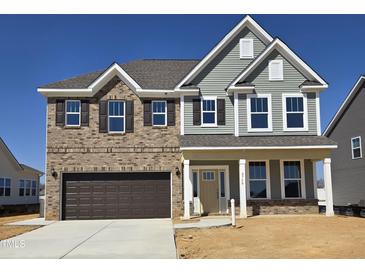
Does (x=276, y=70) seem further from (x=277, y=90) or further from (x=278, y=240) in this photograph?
(x=278, y=240)

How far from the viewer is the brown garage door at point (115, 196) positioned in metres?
20.8

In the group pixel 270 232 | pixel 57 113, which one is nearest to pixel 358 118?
pixel 270 232

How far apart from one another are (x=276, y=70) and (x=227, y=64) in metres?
2.45

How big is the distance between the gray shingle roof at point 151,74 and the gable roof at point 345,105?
9.52 meters

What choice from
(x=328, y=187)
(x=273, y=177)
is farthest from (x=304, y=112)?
(x=328, y=187)

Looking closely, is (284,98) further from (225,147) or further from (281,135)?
(225,147)

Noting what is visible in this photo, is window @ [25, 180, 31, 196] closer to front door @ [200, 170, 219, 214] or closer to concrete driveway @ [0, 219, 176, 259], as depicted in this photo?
concrete driveway @ [0, 219, 176, 259]

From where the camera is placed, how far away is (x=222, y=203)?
67.8ft

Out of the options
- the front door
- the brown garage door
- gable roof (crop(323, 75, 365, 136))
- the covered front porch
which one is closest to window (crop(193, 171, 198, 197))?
the covered front porch

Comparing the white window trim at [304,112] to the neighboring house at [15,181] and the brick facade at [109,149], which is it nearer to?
the brick facade at [109,149]

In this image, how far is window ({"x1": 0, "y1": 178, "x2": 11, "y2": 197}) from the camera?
28.3 meters

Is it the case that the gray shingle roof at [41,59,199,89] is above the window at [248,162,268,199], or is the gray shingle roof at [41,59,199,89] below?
above

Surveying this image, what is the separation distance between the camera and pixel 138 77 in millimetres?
22547

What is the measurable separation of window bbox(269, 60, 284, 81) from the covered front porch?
12.2 ft
